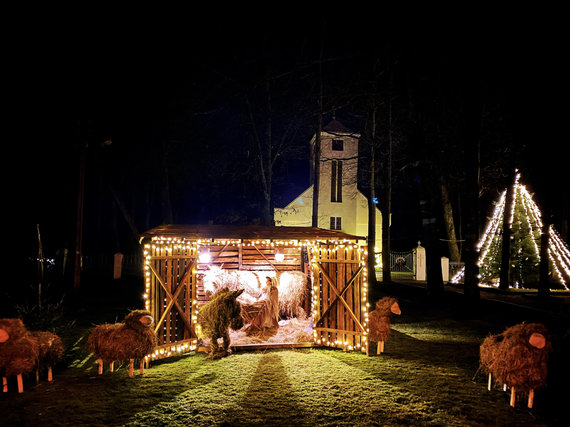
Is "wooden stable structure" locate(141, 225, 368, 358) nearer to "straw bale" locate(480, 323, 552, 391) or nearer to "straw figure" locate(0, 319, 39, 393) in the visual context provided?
"straw figure" locate(0, 319, 39, 393)

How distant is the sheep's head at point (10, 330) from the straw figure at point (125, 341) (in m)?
1.16

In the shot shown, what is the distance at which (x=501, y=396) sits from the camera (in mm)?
6555

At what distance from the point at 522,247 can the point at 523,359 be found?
1568 centimetres

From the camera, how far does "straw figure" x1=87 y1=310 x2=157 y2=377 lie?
709cm

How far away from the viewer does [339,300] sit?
9422 mm

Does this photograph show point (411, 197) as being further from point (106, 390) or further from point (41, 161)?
point (106, 390)

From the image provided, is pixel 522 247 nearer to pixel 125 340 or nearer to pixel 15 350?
pixel 125 340

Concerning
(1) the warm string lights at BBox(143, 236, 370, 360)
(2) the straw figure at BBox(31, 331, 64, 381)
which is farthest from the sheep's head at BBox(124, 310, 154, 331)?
(2) the straw figure at BBox(31, 331, 64, 381)

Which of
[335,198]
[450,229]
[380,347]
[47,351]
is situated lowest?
[380,347]

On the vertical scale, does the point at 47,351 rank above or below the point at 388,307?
below

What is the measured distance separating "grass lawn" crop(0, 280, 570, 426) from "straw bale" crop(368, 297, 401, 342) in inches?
19.3

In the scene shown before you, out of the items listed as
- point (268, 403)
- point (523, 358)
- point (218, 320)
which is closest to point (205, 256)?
point (218, 320)

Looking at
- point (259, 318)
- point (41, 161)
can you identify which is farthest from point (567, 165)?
point (41, 161)

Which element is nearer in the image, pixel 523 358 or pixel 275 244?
pixel 523 358
